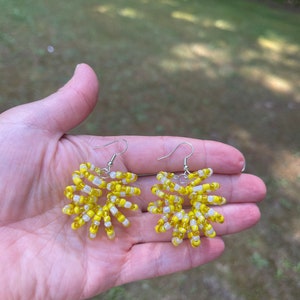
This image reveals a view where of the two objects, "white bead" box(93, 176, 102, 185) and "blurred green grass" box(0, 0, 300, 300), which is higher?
"white bead" box(93, 176, 102, 185)

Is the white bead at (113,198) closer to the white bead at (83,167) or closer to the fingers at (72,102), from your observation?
the white bead at (83,167)

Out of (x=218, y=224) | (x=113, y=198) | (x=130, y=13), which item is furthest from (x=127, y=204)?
(x=130, y=13)

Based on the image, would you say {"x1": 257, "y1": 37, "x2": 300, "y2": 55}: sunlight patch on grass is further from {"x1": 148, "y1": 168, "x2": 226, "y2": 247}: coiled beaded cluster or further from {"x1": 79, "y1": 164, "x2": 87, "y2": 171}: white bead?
{"x1": 79, "y1": 164, "x2": 87, "y2": 171}: white bead

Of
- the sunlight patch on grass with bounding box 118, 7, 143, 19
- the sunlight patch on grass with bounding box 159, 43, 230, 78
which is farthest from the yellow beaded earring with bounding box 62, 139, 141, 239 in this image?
the sunlight patch on grass with bounding box 118, 7, 143, 19

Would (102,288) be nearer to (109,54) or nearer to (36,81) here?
(36,81)

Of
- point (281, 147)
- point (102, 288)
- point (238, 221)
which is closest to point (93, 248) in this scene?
point (102, 288)
